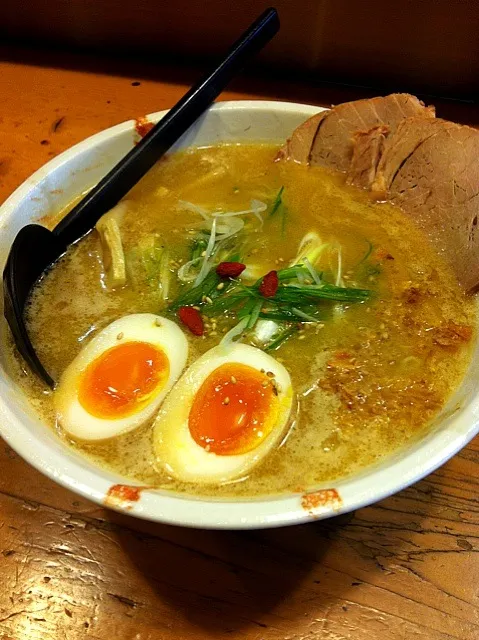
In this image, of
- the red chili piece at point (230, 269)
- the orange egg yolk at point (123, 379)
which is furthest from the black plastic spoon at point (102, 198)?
the red chili piece at point (230, 269)

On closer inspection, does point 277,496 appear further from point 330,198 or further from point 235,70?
point 235,70

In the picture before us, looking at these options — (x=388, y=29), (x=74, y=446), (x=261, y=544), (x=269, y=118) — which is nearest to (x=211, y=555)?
(x=261, y=544)

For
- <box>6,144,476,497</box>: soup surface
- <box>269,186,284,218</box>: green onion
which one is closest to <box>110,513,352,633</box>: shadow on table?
<box>6,144,476,497</box>: soup surface

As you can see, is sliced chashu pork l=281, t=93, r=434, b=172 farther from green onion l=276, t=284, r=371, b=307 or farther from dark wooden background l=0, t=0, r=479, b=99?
dark wooden background l=0, t=0, r=479, b=99

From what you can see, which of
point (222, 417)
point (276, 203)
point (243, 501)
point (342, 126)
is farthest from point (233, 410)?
point (342, 126)

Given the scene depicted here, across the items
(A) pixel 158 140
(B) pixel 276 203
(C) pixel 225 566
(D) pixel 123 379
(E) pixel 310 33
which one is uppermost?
(E) pixel 310 33

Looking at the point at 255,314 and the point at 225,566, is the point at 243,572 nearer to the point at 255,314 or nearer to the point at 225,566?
the point at 225,566

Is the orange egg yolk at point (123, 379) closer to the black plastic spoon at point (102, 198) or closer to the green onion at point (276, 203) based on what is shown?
the black plastic spoon at point (102, 198)
